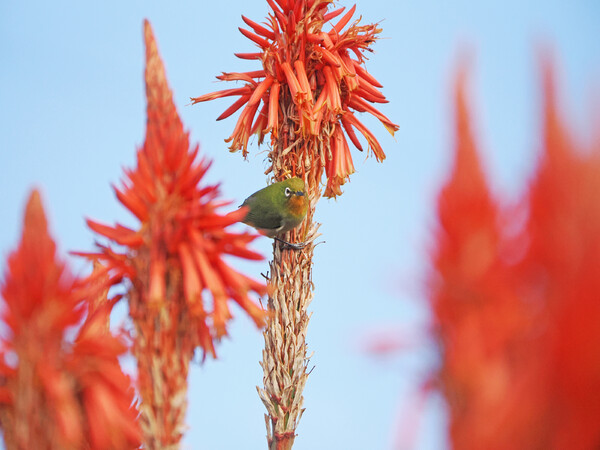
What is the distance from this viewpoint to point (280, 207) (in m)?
4.81

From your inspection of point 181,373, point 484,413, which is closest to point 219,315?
point 181,373

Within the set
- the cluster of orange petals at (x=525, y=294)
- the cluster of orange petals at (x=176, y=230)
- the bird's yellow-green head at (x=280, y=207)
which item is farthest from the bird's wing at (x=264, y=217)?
the cluster of orange petals at (x=525, y=294)

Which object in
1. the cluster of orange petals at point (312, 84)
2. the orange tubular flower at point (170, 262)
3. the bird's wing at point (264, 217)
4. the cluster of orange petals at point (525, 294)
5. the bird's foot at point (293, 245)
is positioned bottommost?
the cluster of orange petals at point (525, 294)

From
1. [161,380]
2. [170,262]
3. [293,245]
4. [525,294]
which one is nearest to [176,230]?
[170,262]

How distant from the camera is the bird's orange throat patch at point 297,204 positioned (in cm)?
480

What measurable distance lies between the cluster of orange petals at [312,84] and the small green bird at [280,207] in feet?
1.33

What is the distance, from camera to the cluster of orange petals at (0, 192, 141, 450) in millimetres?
2119

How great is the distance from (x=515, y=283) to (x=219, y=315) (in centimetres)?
129

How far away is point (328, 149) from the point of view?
513cm

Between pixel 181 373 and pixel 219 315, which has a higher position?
pixel 219 315

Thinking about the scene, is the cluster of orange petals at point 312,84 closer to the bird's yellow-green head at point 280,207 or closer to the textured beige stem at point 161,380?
the bird's yellow-green head at point 280,207

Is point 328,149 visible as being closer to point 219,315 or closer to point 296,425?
point 296,425

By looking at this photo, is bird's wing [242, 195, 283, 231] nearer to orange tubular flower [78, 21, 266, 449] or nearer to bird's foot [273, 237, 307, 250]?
bird's foot [273, 237, 307, 250]

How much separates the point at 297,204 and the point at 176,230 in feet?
8.38
